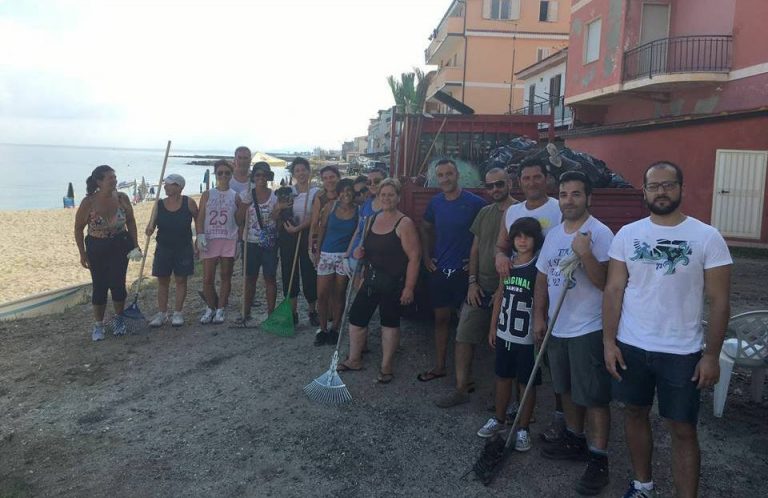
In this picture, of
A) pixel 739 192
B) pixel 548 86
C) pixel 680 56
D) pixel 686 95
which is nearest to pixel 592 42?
pixel 680 56

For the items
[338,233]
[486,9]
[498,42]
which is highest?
[486,9]

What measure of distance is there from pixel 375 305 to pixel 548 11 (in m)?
34.8

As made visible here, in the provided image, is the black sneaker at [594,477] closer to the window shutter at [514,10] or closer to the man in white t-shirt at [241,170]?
the man in white t-shirt at [241,170]

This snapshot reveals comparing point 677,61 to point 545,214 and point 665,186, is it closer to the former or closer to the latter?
point 545,214

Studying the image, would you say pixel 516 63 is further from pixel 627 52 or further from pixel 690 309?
pixel 690 309

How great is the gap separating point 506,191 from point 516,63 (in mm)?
33944

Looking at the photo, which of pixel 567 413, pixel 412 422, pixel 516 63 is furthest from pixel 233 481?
pixel 516 63

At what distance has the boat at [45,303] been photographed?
764 centimetres

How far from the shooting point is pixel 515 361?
142 inches

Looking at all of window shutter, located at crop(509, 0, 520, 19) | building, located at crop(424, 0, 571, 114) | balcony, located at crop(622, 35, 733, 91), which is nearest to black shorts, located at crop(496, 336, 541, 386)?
balcony, located at crop(622, 35, 733, 91)

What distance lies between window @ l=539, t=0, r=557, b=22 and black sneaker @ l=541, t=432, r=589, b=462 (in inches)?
1398

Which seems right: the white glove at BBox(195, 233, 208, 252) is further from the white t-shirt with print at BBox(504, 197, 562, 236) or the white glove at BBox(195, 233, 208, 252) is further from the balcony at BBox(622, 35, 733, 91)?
the balcony at BBox(622, 35, 733, 91)

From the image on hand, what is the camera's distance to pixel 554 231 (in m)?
3.29

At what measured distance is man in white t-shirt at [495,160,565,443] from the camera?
3.58 m
